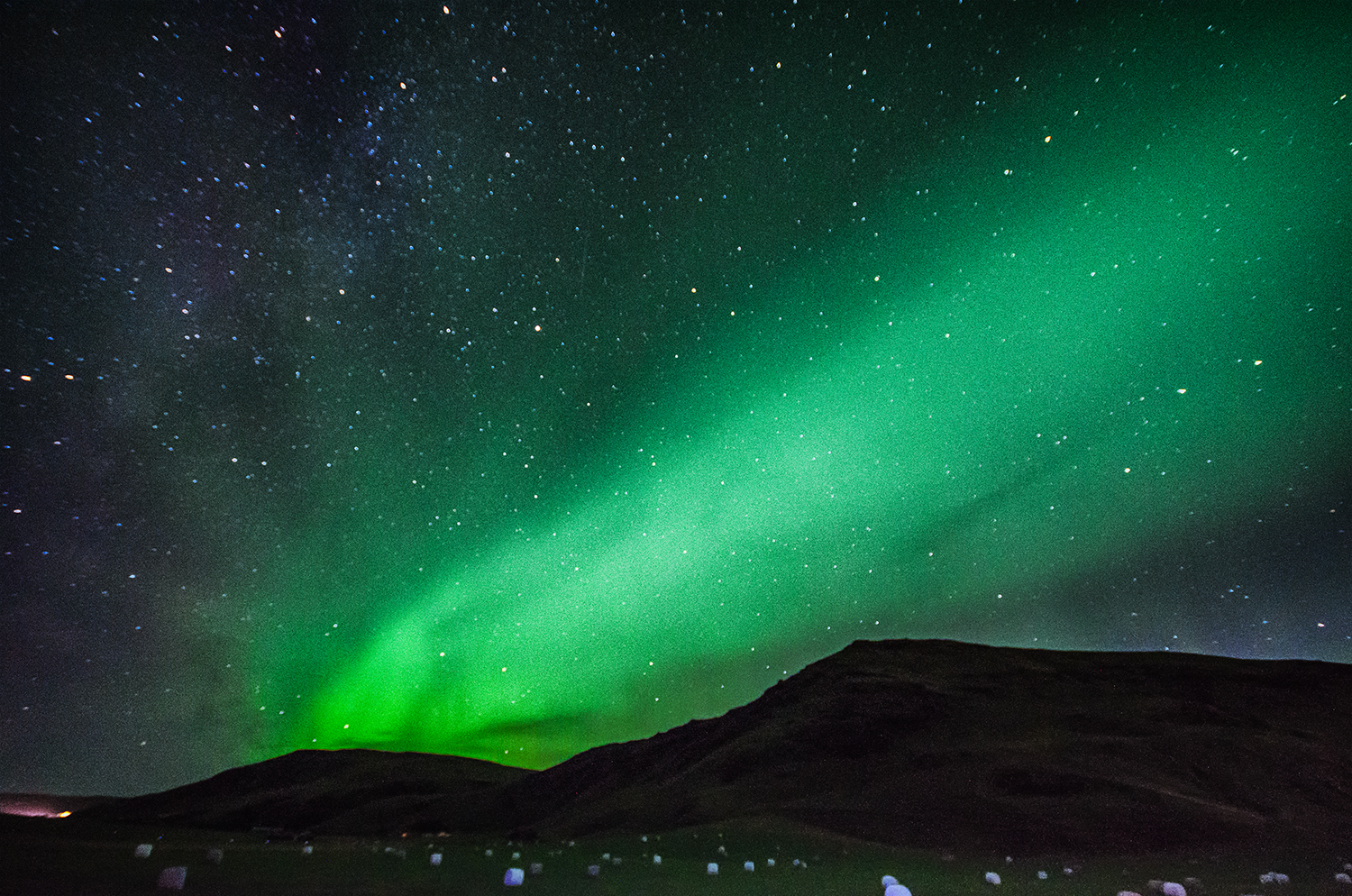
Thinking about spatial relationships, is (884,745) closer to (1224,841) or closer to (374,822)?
(1224,841)

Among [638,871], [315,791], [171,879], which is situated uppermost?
[315,791]

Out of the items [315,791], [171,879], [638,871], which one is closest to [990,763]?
[638,871]

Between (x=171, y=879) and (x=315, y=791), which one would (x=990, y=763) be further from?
(x=315, y=791)

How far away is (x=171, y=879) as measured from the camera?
7.41m

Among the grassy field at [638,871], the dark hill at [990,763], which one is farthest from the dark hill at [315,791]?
the grassy field at [638,871]

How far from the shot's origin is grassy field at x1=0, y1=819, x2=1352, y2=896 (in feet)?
27.1

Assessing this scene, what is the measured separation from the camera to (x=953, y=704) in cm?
4662

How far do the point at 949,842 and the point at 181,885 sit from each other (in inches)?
849

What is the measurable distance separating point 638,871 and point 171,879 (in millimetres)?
8769

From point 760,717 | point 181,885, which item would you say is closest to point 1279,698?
point 760,717

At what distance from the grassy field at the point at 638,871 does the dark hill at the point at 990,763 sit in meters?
4.45

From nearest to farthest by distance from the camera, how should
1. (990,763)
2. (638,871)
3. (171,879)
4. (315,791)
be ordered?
(171,879) < (638,871) < (990,763) < (315,791)

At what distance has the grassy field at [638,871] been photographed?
27.1ft

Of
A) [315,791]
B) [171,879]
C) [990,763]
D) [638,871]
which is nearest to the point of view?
[171,879]
